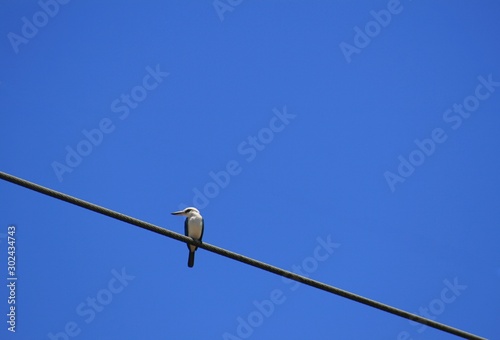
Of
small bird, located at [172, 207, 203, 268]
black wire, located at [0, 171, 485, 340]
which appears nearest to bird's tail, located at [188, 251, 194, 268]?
small bird, located at [172, 207, 203, 268]

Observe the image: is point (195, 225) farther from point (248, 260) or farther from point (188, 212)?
point (248, 260)

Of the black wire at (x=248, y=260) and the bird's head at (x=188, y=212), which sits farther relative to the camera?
the bird's head at (x=188, y=212)

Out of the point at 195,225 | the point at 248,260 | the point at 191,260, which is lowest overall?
the point at 248,260

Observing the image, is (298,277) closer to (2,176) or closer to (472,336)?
(472,336)

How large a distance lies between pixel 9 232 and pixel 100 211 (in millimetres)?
7093

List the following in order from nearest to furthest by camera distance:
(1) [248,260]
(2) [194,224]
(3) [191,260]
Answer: (1) [248,260] < (3) [191,260] < (2) [194,224]

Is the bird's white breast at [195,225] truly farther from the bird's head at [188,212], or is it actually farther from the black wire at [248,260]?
the black wire at [248,260]

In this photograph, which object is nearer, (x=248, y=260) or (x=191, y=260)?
(x=248, y=260)

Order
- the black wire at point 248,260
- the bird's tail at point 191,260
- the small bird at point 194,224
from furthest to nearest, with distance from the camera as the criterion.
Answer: the small bird at point 194,224 → the bird's tail at point 191,260 → the black wire at point 248,260

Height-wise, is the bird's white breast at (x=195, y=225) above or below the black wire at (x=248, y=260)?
above

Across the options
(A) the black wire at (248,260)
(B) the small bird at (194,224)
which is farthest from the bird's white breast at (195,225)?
(A) the black wire at (248,260)

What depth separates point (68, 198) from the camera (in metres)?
4.63

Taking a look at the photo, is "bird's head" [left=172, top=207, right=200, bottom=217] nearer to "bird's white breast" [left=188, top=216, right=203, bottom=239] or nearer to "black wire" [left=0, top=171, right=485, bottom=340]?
"bird's white breast" [left=188, top=216, right=203, bottom=239]

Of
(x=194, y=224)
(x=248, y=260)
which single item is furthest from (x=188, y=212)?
(x=248, y=260)
